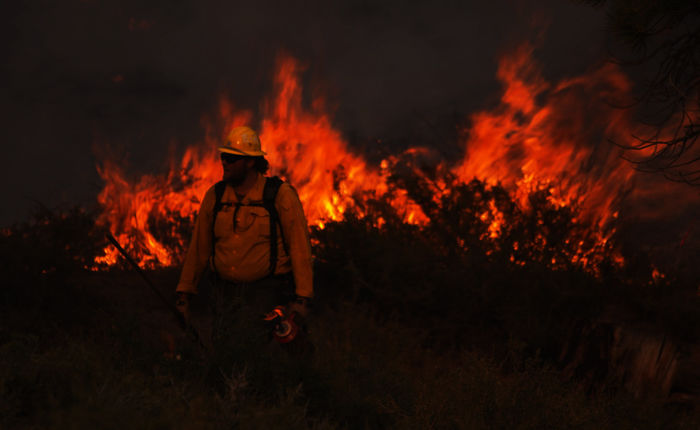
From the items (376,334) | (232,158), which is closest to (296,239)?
(232,158)

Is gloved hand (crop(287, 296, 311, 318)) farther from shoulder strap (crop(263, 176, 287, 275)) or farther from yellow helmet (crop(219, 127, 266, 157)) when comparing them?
yellow helmet (crop(219, 127, 266, 157))

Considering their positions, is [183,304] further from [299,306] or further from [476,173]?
[476,173]

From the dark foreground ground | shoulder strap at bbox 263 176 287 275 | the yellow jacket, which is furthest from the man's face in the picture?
the dark foreground ground

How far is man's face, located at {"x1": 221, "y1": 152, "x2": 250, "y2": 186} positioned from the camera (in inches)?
143

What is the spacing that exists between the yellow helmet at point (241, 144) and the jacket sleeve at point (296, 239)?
0.35 meters

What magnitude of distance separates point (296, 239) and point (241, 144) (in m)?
0.78

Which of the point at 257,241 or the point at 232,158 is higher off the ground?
the point at 232,158

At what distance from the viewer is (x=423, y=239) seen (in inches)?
370

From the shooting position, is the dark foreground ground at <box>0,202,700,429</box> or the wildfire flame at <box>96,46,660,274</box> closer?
the dark foreground ground at <box>0,202,700,429</box>

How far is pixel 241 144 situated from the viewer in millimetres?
3662

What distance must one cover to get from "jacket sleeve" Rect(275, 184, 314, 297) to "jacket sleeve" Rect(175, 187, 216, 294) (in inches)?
21.3

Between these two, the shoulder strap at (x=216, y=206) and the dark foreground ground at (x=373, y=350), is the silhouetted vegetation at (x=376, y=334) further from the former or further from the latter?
the shoulder strap at (x=216, y=206)

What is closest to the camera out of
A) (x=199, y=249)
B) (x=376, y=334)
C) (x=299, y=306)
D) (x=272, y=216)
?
(x=299, y=306)

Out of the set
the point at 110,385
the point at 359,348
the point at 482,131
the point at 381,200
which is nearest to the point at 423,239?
the point at 381,200
